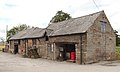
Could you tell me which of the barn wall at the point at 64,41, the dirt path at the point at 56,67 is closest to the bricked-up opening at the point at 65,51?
the barn wall at the point at 64,41

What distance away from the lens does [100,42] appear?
32531 millimetres

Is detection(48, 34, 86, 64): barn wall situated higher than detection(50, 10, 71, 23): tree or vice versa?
detection(50, 10, 71, 23): tree

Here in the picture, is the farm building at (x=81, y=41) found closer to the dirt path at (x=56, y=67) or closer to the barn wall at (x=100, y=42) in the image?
the barn wall at (x=100, y=42)

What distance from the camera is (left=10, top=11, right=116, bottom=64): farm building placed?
99.9ft

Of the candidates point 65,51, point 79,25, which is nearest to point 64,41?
point 65,51

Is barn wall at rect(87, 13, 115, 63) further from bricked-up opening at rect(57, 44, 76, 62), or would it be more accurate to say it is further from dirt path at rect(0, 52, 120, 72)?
bricked-up opening at rect(57, 44, 76, 62)

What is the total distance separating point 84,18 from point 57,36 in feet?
16.9

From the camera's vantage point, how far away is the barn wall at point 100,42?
3055 centimetres

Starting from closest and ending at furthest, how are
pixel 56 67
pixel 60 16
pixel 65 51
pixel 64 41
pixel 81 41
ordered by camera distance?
pixel 56 67 → pixel 81 41 → pixel 64 41 → pixel 65 51 → pixel 60 16

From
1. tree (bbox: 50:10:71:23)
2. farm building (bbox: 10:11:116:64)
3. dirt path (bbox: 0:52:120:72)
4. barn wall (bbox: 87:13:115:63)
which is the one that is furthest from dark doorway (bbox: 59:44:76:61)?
tree (bbox: 50:10:71:23)

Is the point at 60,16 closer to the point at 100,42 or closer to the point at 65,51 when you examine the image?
the point at 65,51

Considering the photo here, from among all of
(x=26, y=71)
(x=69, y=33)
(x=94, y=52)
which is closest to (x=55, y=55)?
(x=69, y=33)

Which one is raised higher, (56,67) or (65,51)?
(65,51)

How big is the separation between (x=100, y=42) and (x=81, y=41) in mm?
3528
